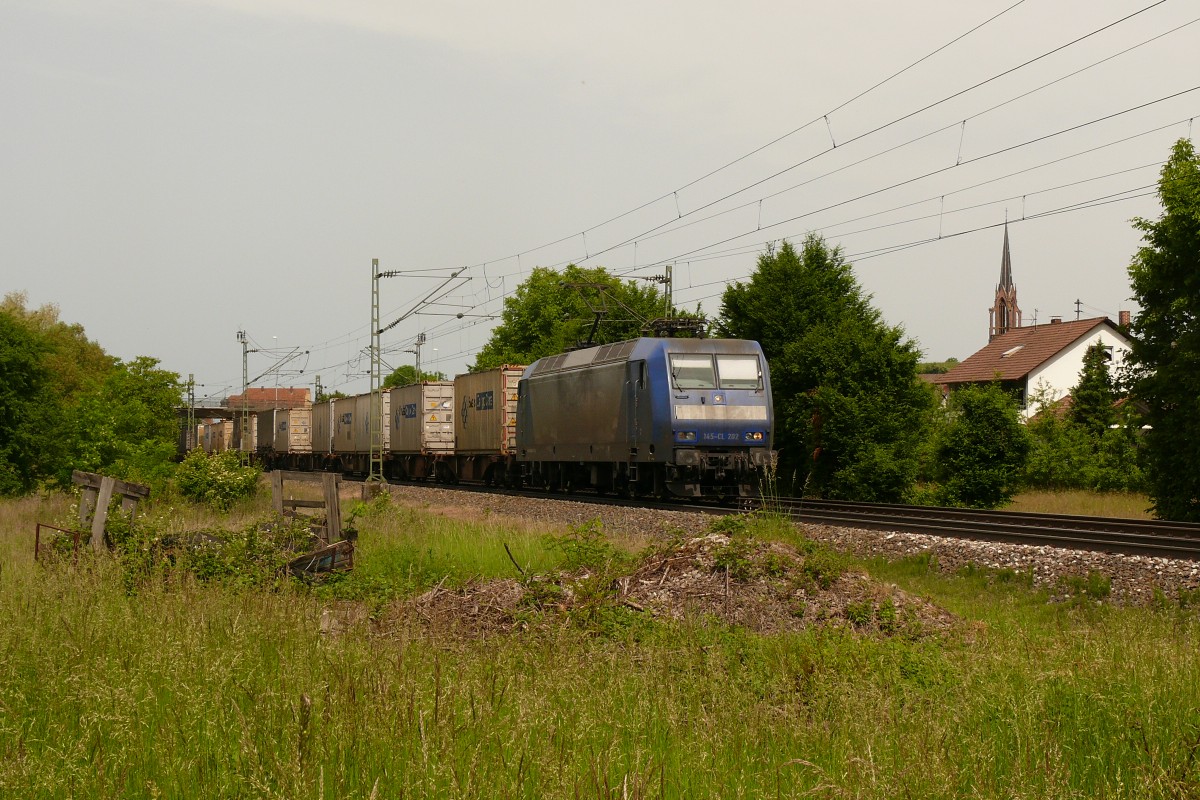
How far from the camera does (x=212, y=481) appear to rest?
25516mm

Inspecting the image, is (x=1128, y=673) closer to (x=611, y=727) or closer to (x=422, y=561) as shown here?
(x=611, y=727)

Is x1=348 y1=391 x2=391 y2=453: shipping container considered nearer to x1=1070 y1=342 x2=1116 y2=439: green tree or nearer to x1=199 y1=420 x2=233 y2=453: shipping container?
x1=1070 y1=342 x2=1116 y2=439: green tree

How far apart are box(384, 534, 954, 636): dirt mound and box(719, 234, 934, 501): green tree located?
61.7ft

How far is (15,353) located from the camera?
33938 mm

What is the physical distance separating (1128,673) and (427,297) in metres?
29.4

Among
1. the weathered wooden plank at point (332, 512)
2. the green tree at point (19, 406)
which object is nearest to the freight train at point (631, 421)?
the weathered wooden plank at point (332, 512)

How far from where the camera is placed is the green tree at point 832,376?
2933 cm

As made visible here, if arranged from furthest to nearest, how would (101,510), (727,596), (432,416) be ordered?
(432,416)
(101,510)
(727,596)

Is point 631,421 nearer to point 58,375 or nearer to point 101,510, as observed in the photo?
point 101,510

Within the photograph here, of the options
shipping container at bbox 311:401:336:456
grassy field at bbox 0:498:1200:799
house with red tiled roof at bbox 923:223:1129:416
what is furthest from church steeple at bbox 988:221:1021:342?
grassy field at bbox 0:498:1200:799

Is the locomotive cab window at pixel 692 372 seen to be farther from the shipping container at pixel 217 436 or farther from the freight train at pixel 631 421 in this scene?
the shipping container at pixel 217 436

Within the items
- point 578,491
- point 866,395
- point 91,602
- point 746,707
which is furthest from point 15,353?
point 746,707

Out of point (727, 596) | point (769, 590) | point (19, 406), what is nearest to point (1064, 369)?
point (19, 406)

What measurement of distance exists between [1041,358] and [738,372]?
4652 cm
